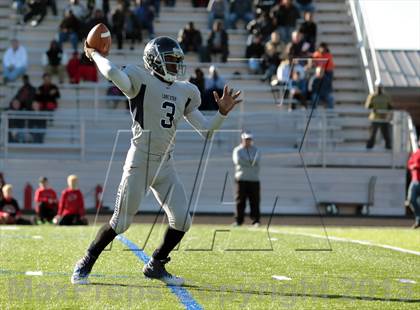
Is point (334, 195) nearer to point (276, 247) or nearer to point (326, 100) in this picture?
point (326, 100)

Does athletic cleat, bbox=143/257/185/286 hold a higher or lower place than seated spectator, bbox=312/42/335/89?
higher

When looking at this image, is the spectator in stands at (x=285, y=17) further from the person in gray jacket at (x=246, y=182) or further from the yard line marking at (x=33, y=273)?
the yard line marking at (x=33, y=273)

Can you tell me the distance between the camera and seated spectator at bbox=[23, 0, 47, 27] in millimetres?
23875

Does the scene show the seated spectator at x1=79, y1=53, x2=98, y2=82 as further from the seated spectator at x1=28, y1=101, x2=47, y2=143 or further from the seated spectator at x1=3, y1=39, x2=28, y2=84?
the seated spectator at x1=28, y1=101, x2=47, y2=143

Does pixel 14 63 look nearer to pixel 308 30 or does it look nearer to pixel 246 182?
pixel 308 30

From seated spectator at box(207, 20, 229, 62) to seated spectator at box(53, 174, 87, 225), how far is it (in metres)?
7.21

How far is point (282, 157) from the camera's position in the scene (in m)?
20.4

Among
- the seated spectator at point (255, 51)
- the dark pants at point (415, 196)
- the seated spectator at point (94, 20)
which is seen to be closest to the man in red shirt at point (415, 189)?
the dark pants at point (415, 196)

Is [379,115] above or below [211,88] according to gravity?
below

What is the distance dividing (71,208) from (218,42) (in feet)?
24.8

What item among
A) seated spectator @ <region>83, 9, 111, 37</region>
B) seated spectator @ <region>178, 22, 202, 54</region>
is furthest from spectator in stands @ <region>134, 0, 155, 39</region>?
seated spectator @ <region>178, 22, 202, 54</region>

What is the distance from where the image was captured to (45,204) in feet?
55.6

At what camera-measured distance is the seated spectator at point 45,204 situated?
16844 mm

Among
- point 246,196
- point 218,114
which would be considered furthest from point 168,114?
point 246,196
